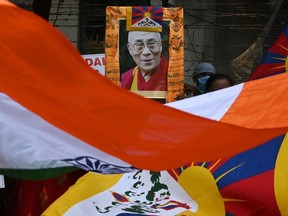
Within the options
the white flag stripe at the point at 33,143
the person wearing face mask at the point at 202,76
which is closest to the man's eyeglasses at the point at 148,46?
the person wearing face mask at the point at 202,76

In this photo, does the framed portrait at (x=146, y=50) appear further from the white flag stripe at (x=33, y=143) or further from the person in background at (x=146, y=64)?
the white flag stripe at (x=33, y=143)

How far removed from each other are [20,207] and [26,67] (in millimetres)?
1616

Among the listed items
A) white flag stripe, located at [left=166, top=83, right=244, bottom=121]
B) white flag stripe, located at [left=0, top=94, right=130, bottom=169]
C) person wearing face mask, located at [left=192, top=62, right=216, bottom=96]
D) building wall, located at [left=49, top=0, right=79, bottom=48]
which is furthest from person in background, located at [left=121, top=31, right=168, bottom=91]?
building wall, located at [left=49, top=0, right=79, bottom=48]

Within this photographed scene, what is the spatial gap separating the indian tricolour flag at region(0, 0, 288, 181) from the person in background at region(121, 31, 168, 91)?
10.3 ft

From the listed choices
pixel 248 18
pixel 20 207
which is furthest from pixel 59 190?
pixel 248 18

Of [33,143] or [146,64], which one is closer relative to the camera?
[33,143]

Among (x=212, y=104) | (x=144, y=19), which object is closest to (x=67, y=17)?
(x=144, y=19)

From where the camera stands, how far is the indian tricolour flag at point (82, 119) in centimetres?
219

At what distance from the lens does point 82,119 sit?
7.21ft

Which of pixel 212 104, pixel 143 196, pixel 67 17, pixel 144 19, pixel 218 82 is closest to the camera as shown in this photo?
pixel 212 104

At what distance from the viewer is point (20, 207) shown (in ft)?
12.0

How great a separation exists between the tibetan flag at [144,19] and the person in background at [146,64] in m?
0.06

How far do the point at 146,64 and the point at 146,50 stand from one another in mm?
141

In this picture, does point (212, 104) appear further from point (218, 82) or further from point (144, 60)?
point (144, 60)
